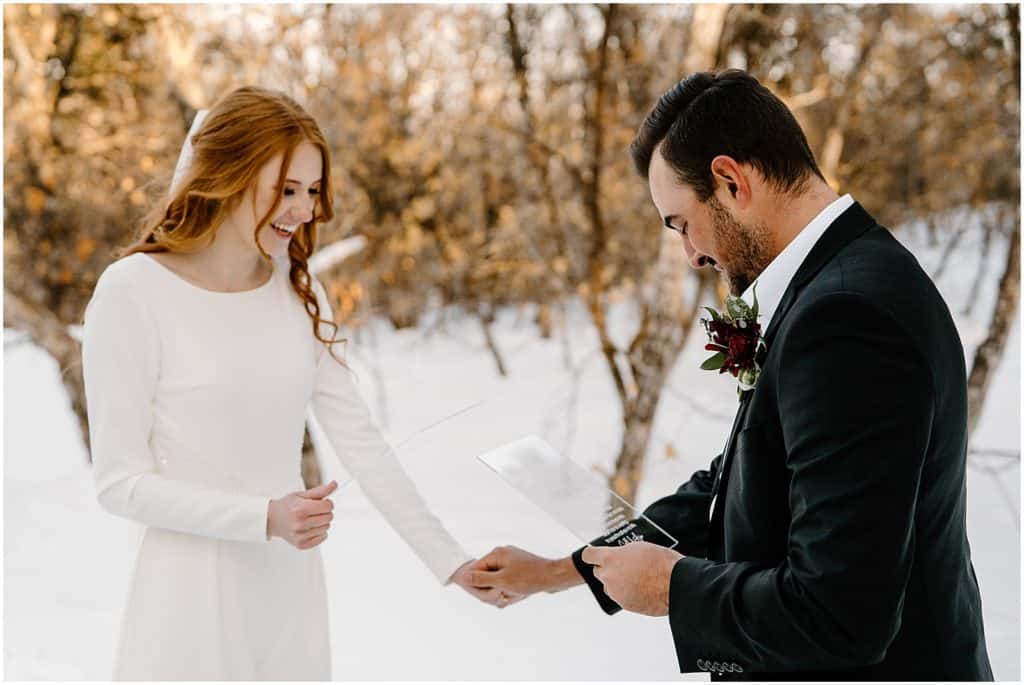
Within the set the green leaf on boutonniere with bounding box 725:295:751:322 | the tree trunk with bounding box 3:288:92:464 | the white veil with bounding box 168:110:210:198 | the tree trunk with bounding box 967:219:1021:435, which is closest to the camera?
the green leaf on boutonniere with bounding box 725:295:751:322

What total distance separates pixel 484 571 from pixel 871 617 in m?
1.08

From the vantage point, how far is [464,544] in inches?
84.7

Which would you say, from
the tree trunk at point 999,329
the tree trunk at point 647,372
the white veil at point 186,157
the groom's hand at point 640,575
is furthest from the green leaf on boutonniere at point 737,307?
the tree trunk at point 647,372

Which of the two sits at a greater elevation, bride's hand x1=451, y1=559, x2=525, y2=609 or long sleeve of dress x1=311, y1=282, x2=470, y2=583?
long sleeve of dress x1=311, y1=282, x2=470, y2=583

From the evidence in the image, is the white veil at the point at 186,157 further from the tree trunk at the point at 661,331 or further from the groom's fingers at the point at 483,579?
the tree trunk at the point at 661,331

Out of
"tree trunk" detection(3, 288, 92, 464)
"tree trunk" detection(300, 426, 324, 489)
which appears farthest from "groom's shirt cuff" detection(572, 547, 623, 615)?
"tree trunk" detection(3, 288, 92, 464)

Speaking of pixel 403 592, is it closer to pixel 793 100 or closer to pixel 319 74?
pixel 793 100

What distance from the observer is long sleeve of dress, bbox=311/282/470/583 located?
2.17 m

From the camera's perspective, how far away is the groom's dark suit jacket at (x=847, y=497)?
1073 millimetres

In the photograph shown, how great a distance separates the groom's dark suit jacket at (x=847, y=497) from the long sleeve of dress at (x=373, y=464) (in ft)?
3.10

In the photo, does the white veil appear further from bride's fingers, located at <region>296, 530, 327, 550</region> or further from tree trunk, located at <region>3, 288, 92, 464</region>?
tree trunk, located at <region>3, 288, 92, 464</region>

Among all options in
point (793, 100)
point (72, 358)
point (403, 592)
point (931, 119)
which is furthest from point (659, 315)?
point (931, 119)

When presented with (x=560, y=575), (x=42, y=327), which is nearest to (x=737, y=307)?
(x=560, y=575)

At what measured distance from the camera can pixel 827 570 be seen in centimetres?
108
